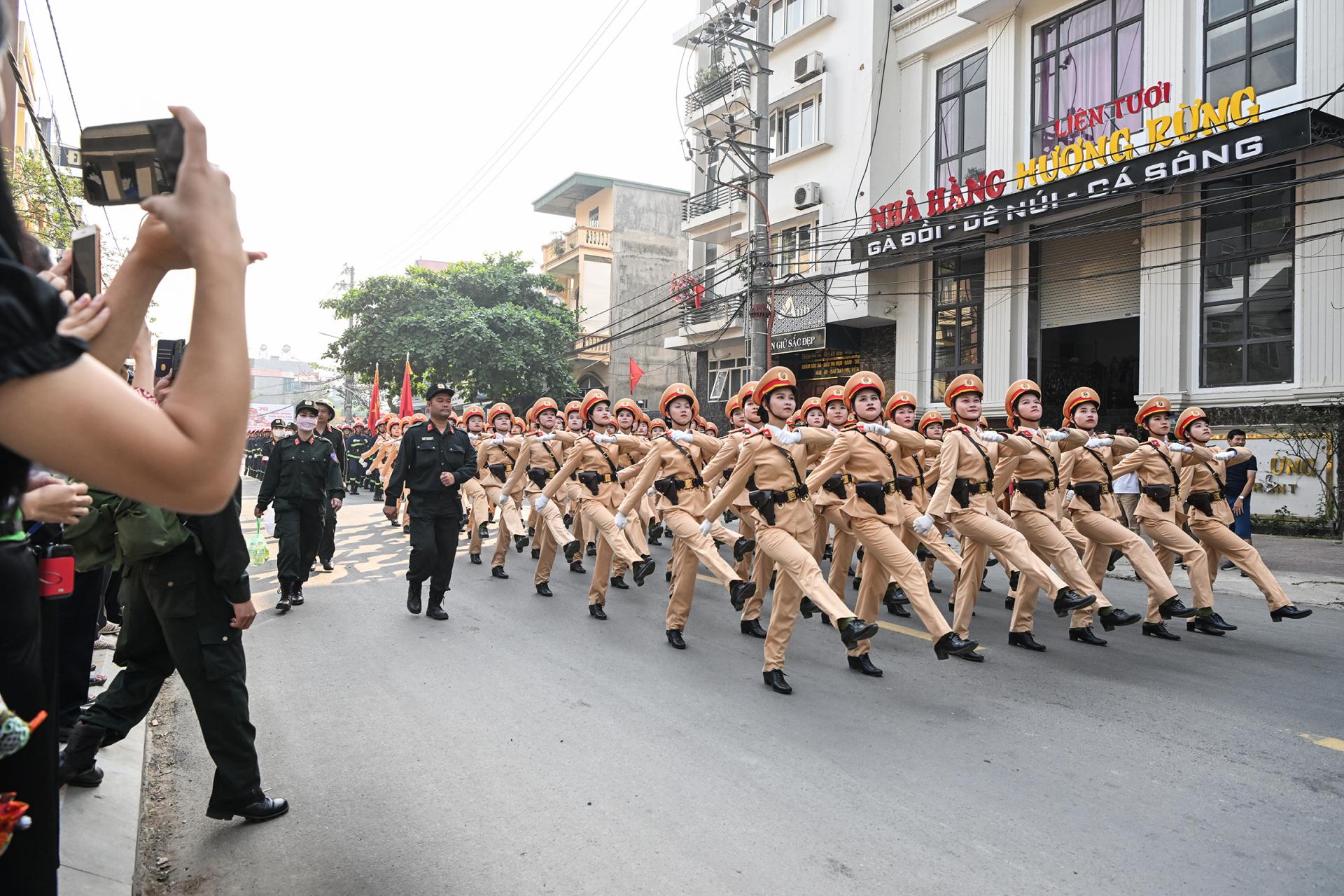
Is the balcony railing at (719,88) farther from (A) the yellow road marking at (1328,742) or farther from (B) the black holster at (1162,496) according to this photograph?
(A) the yellow road marking at (1328,742)

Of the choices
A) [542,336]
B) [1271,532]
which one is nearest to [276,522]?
[1271,532]

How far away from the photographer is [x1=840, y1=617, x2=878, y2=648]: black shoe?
5785 mm

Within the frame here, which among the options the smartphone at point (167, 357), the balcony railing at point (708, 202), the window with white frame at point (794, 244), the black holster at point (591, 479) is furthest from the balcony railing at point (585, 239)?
the smartphone at point (167, 357)

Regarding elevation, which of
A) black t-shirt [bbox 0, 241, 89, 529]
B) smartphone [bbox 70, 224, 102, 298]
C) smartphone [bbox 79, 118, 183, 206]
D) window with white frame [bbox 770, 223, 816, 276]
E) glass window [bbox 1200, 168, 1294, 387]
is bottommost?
black t-shirt [bbox 0, 241, 89, 529]

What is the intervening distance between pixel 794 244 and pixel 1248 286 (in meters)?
11.4

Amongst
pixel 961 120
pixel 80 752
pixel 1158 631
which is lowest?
pixel 1158 631

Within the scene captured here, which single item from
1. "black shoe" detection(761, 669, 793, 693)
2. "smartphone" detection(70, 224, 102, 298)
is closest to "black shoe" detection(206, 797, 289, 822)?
"smartphone" detection(70, 224, 102, 298)

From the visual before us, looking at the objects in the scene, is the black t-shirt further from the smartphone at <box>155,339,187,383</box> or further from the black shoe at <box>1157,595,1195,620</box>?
the black shoe at <box>1157,595,1195,620</box>

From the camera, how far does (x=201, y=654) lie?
379 cm

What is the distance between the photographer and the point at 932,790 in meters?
4.19

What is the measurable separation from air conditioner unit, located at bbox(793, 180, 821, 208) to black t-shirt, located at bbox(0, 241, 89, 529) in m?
23.7

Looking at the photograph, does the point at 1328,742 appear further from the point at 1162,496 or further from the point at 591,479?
the point at 591,479

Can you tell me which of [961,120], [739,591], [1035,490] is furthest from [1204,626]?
[961,120]

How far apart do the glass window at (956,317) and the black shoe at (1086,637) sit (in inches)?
517
